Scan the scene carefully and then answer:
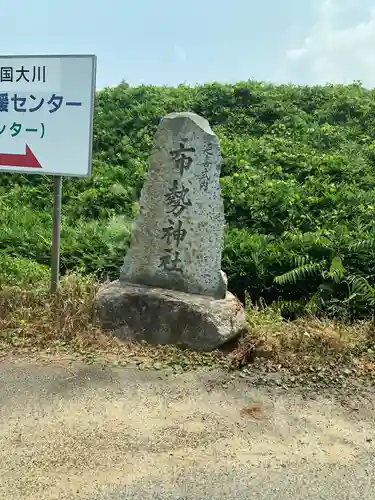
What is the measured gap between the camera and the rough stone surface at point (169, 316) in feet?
12.1

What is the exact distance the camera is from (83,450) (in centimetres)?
262

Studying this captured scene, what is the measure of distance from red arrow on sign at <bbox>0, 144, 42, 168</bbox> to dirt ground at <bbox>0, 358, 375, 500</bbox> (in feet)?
5.23

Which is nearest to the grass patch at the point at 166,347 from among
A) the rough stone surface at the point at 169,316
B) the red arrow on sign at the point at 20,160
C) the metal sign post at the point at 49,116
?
the rough stone surface at the point at 169,316

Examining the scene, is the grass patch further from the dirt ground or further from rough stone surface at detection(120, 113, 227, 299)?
rough stone surface at detection(120, 113, 227, 299)

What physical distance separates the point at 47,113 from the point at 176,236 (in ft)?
4.51

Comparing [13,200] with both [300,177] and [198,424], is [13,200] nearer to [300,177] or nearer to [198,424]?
[300,177]

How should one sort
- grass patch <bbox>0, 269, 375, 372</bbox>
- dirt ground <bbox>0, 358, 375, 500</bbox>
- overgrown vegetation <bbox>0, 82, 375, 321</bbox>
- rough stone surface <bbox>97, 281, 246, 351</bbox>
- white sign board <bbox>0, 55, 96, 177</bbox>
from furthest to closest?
overgrown vegetation <bbox>0, 82, 375, 321</bbox>
white sign board <bbox>0, 55, 96, 177</bbox>
rough stone surface <bbox>97, 281, 246, 351</bbox>
grass patch <bbox>0, 269, 375, 372</bbox>
dirt ground <bbox>0, 358, 375, 500</bbox>

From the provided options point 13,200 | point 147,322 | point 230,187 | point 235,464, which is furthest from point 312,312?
point 13,200

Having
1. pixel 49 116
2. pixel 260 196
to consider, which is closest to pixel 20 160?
pixel 49 116

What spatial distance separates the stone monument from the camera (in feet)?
12.7

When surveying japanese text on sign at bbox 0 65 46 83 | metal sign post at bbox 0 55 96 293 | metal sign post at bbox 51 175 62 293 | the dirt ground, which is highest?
japanese text on sign at bbox 0 65 46 83

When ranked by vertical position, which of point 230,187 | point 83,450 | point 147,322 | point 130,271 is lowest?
point 83,450

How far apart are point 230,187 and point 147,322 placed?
4.58 meters

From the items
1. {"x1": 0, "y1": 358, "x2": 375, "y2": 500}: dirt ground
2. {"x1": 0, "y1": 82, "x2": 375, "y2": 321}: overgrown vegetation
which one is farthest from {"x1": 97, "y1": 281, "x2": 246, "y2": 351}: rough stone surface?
{"x1": 0, "y1": 82, "x2": 375, "y2": 321}: overgrown vegetation
